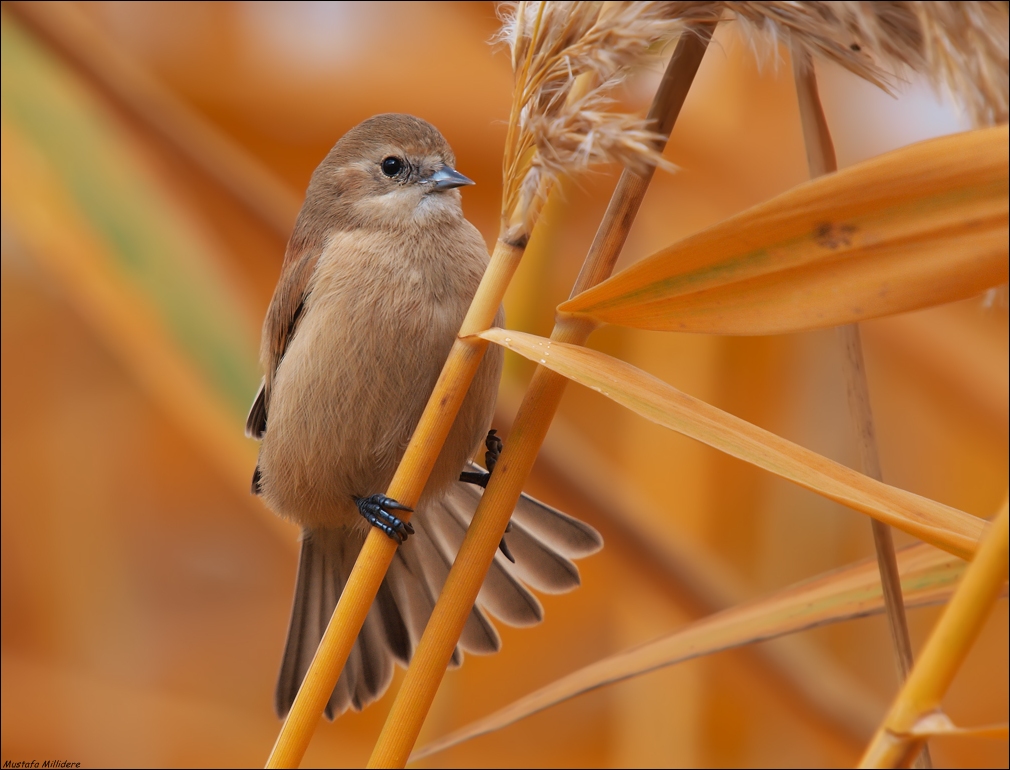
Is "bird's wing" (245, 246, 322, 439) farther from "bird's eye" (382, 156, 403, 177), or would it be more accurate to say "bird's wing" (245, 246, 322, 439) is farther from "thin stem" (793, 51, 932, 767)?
"thin stem" (793, 51, 932, 767)

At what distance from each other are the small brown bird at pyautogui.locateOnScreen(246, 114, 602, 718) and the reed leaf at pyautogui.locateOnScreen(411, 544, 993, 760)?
0.52 ft

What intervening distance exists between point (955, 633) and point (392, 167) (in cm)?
92

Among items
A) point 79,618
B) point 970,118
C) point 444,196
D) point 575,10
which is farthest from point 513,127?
point 79,618

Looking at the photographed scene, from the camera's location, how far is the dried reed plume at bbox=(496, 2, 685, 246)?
48cm

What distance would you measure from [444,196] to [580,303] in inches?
23.0

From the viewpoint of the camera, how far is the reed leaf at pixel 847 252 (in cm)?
43

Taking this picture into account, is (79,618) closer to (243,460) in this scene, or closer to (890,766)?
(243,460)

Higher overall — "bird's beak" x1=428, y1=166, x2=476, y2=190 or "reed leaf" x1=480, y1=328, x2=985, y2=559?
"bird's beak" x1=428, y1=166, x2=476, y2=190

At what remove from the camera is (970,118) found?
429 millimetres

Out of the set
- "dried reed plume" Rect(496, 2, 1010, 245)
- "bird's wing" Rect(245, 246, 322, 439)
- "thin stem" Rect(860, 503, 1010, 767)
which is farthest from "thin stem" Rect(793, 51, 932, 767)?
"bird's wing" Rect(245, 246, 322, 439)

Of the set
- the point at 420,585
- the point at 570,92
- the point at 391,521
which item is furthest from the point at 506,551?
the point at 570,92

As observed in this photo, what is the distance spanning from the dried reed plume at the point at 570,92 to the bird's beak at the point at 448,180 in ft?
1.68

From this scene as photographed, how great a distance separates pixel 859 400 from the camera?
693 millimetres

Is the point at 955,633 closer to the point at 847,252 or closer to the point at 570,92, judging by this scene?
the point at 847,252
